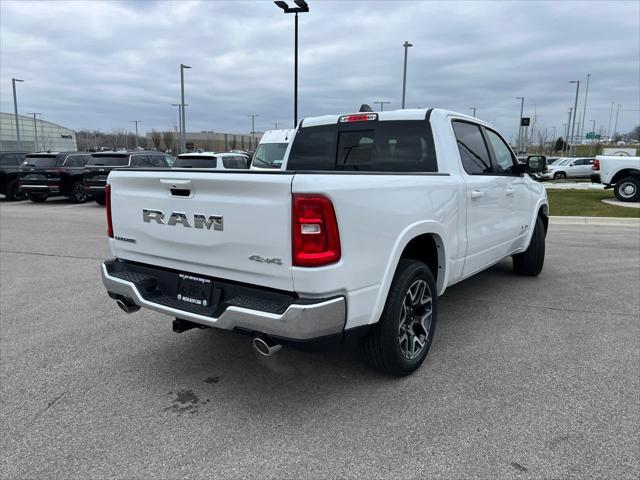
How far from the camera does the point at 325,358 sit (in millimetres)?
3936

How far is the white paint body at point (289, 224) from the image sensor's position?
2.71 meters

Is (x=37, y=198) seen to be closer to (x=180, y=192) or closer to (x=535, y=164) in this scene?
(x=180, y=192)

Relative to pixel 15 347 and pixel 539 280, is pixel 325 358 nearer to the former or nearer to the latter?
pixel 15 347

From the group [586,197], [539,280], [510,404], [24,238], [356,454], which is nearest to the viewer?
[356,454]

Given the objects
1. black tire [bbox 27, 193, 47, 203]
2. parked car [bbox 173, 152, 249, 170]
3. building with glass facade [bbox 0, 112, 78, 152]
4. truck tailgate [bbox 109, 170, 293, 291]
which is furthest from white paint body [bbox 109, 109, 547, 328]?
building with glass facade [bbox 0, 112, 78, 152]

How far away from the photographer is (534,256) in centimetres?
632

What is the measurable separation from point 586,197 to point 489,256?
50.0 ft

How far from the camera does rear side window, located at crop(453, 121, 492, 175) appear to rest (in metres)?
4.37

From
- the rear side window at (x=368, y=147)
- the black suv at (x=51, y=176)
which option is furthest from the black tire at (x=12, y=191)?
the rear side window at (x=368, y=147)

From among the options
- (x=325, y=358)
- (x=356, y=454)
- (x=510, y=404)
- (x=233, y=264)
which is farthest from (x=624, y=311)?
(x=233, y=264)

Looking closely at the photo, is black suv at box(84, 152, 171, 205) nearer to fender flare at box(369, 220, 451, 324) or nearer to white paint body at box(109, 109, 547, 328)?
white paint body at box(109, 109, 547, 328)

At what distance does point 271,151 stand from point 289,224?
11.9m

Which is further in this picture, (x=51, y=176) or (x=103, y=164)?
(x=51, y=176)

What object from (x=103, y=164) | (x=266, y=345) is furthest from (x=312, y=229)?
(x=103, y=164)
